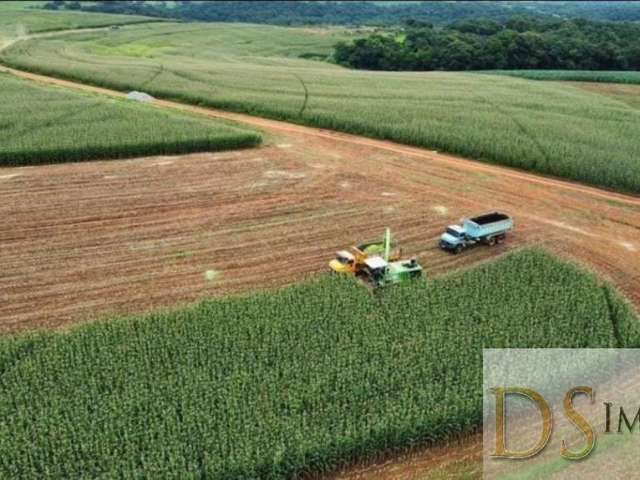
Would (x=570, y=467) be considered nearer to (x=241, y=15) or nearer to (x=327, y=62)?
(x=327, y=62)

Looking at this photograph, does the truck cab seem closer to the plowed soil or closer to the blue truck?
the blue truck

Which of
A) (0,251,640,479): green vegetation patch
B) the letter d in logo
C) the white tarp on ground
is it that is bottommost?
the letter d in logo

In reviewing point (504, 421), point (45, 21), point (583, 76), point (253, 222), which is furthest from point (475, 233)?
point (45, 21)

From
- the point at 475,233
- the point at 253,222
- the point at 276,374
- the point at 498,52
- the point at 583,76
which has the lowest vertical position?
the point at 276,374

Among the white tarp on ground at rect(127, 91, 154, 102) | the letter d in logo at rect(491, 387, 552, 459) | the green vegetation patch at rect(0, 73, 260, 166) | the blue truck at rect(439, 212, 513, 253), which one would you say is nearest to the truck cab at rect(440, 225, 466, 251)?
the blue truck at rect(439, 212, 513, 253)

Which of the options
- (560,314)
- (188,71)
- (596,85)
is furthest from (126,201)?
(596,85)

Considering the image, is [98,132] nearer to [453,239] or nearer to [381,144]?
[381,144]

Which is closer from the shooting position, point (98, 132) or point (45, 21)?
point (98, 132)
